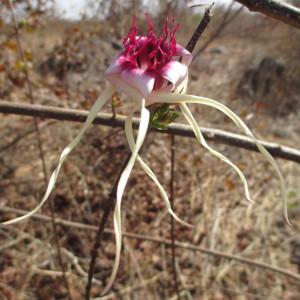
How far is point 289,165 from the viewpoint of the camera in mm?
3188

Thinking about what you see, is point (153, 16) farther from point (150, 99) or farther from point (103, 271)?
point (150, 99)

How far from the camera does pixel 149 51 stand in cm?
48

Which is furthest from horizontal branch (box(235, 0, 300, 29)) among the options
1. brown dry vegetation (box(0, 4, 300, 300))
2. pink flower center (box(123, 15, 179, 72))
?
brown dry vegetation (box(0, 4, 300, 300))

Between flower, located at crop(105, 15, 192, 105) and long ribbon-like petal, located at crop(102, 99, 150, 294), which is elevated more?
flower, located at crop(105, 15, 192, 105)

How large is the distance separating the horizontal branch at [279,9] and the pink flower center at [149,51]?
0.36ft

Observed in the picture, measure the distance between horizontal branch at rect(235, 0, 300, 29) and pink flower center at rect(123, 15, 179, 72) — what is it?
0.11 m

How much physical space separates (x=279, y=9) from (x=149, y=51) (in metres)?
0.18

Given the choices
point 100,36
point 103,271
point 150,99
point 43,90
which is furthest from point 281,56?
point 150,99

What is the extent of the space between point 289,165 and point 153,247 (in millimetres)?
1507

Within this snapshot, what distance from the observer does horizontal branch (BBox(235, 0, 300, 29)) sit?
52 centimetres

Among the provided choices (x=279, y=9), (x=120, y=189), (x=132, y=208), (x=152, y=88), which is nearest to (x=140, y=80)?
(x=152, y=88)

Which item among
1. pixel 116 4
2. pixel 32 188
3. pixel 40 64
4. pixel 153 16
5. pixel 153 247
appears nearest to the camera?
pixel 153 247

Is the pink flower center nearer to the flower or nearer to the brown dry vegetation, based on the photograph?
the flower

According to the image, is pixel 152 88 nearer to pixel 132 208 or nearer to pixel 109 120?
pixel 109 120
